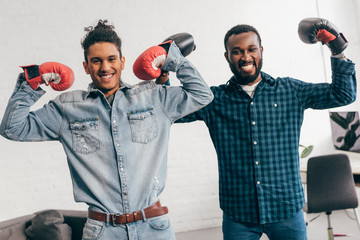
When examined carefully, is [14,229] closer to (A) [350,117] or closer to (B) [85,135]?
(B) [85,135]

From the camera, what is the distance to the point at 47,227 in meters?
2.19

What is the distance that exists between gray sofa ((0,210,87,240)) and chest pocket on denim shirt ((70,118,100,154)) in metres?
A: 1.09

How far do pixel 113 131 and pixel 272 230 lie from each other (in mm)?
828

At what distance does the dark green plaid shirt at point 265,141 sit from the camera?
1.54m

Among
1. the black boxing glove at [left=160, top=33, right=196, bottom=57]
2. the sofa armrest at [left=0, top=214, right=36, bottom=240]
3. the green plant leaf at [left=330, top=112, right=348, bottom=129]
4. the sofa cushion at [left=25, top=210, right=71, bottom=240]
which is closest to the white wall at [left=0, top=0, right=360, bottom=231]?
the green plant leaf at [left=330, top=112, right=348, bottom=129]

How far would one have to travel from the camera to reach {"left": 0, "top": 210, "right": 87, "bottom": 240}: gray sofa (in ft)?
7.16

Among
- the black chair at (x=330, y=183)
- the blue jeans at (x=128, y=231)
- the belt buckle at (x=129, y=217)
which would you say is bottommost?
the black chair at (x=330, y=183)

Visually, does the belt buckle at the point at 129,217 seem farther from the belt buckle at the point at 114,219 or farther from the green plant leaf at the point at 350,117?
the green plant leaf at the point at 350,117

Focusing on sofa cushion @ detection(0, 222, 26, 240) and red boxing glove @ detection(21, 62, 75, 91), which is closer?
red boxing glove @ detection(21, 62, 75, 91)

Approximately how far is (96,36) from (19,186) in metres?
2.34

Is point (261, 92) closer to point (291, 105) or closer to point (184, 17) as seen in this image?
point (291, 105)

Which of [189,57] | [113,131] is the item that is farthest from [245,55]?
[189,57]

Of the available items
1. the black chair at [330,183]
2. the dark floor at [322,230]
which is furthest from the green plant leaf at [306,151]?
the black chair at [330,183]

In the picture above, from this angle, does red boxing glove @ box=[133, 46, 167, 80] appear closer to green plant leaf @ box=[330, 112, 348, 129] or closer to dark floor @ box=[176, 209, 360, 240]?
dark floor @ box=[176, 209, 360, 240]
